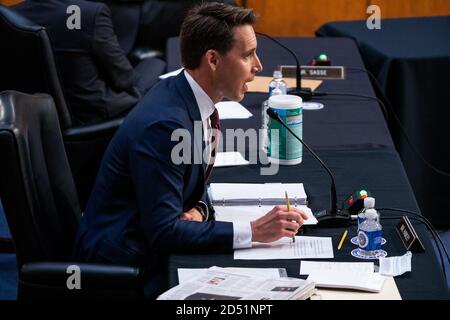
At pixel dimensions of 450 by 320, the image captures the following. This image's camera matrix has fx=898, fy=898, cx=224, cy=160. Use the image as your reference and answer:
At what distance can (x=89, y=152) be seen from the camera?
11.7 ft

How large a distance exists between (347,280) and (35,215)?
0.76 m

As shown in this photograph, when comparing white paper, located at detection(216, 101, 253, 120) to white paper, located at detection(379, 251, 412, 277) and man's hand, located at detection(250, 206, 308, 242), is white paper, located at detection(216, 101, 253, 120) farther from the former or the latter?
white paper, located at detection(379, 251, 412, 277)

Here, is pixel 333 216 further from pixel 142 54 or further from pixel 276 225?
pixel 142 54

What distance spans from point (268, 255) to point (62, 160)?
61 cm

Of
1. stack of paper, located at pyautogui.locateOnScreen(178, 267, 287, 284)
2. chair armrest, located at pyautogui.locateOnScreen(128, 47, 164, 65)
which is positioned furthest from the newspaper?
chair armrest, located at pyautogui.locateOnScreen(128, 47, 164, 65)

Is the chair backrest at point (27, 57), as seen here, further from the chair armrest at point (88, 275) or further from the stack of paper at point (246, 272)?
the stack of paper at point (246, 272)

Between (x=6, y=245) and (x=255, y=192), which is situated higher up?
(x=255, y=192)

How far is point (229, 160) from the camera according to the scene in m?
2.82

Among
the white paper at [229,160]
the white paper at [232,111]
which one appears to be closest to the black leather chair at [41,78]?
the white paper at [232,111]

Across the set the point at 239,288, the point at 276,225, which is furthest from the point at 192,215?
the point at 239,288

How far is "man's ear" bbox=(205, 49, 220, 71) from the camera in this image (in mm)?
2363

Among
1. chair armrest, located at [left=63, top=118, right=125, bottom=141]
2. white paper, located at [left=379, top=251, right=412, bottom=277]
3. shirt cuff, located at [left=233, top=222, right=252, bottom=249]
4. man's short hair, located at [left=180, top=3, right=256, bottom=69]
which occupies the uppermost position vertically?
man's short hair, located at [left=180, top=3, right=256, bottom=69]

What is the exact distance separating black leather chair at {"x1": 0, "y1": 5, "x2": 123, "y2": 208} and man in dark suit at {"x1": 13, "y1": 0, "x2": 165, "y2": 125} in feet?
0.62

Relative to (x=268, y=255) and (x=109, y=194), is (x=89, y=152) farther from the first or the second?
(x=268, y=255)
